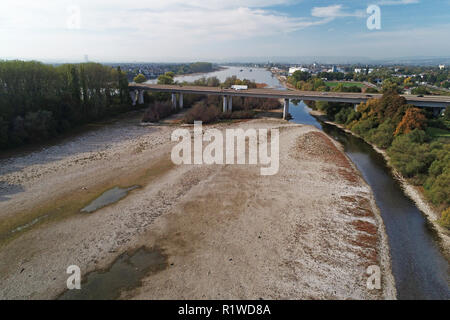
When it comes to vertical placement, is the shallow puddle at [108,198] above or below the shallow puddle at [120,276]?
above

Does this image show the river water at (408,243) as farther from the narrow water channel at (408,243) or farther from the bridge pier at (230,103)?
the bridge pier at (230,103)

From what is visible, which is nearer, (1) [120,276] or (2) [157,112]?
(1) [120,276]

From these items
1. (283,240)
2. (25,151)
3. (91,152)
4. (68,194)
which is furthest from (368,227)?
(25,151)

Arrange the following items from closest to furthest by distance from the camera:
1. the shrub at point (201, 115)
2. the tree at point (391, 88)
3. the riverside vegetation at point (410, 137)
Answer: the riverside vegetation at point (410, 137) → the tree at point (391, 88) → the shrub at point (201, 115)

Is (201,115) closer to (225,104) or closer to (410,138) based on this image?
(225,104)

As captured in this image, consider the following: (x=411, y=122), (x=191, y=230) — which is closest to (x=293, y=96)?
(x=411, y=122)

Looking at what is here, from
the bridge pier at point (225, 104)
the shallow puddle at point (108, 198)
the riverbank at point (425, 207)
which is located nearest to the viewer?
the riverbank at point (425, 207)

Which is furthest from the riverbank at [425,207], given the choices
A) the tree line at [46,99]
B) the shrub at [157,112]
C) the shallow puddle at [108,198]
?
the tree line at [46,99]
